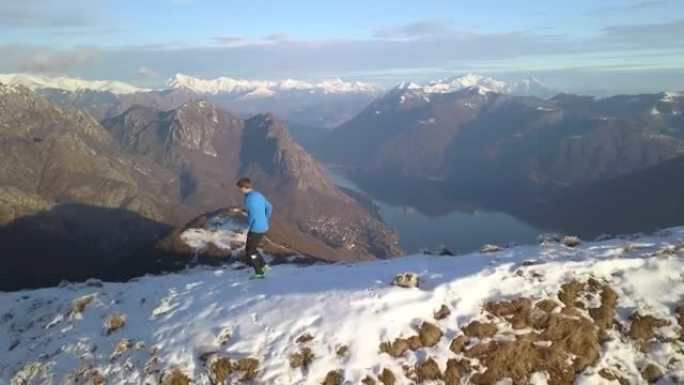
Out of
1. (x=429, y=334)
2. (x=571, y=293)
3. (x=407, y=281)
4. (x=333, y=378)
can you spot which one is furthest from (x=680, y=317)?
(x=333, y=378)

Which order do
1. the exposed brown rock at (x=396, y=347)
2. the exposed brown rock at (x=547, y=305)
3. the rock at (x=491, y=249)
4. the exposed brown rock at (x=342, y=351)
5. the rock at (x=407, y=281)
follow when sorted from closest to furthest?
the exposed brown rock at (x=342, y=351), the exposed brown rock at (x=396, y=347), the exposed brown rock at (x=547, y=305), the rock at (x=407, y=281), the rock at (x=491, y=249)

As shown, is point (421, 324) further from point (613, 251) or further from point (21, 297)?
point (21, 297)

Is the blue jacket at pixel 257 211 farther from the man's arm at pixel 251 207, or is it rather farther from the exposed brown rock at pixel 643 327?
the exposed brown rock at pixel 643 327

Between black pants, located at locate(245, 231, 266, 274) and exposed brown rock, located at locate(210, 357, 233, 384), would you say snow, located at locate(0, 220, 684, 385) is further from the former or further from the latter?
black pants, located at locate(245, 231, 266, 274)

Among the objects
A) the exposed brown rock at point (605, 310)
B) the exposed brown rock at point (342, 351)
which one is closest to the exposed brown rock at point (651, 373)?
the exposed brown rock at point (605, 310)

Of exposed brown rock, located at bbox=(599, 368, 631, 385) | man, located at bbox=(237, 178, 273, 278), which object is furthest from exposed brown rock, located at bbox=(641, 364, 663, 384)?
man, located at bbox=(237, 178, 273, 278)

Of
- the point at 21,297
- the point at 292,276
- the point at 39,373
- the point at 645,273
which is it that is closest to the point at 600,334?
the point at 645,273

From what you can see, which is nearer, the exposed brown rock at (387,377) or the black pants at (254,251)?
the exposed brown rock at (387,377)
